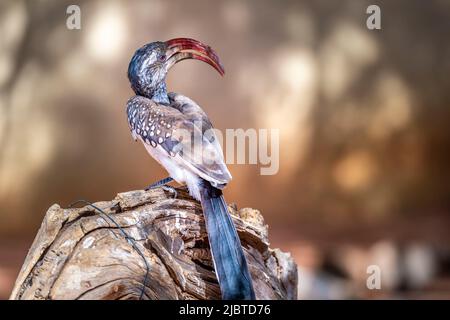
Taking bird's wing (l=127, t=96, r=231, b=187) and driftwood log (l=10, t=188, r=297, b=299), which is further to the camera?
bird's wing (l=127, t=96, r=231, b=187)

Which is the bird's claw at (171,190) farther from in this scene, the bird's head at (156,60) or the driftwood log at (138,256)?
the bird's head at (156,60)

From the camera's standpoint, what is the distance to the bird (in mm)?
2244

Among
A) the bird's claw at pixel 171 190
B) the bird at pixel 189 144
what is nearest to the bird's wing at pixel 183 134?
the bird at pixel 189 144

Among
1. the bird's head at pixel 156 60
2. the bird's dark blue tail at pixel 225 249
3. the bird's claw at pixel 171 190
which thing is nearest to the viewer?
the bird's dark blue tail at pixel 225 249

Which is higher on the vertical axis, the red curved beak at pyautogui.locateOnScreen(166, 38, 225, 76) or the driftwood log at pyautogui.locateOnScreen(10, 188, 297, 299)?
the red curved beak at pyautogui.locateOnScreen(166, 38, 225, 76)

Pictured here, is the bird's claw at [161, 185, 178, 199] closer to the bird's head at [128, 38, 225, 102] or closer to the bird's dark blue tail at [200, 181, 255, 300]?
the bird's dark blue tail at [200, 181, 255, 300]


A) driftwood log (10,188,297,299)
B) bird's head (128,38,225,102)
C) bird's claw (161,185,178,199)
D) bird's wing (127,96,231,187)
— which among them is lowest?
driftwood log (10,188,297,299)

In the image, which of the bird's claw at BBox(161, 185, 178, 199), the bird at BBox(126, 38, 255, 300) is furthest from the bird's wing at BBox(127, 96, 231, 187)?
the bird's claw at BBox(161, 185, 178, 199)

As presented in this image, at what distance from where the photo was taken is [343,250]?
401 cm

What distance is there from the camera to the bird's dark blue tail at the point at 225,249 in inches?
85.3
